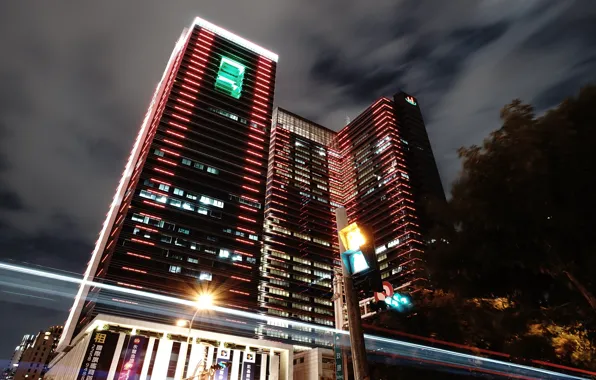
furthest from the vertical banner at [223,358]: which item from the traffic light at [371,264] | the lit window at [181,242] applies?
the lit window at [181,242]

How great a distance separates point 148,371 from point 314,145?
6234 inches

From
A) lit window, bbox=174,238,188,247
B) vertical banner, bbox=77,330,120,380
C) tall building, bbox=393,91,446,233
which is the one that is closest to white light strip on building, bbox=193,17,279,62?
tall building, bbox=393,91,446,233

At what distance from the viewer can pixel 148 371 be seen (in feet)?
117

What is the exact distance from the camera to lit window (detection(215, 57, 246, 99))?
125 m

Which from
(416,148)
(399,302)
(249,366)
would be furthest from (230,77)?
(399,302)

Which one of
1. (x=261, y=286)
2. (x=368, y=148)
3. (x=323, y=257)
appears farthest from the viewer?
(x=368, y=148)

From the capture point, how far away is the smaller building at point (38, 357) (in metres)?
136

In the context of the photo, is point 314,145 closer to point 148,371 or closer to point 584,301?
point 148,371

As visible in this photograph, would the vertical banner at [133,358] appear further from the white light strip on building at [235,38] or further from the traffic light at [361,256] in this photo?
the white light strip on building at [235,38]

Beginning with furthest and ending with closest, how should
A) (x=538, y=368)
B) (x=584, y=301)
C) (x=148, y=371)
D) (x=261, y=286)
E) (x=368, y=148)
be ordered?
(x=368, y=148), (x=261, y=286), (x=148, y=371), (x=538, y=368), (x=584, y=301)

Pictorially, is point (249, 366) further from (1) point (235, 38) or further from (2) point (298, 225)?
(1) point (235, 38)

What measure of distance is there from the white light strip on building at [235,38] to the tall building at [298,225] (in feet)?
136

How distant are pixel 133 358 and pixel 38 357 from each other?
469ft

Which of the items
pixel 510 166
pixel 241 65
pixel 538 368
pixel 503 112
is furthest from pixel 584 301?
pixel 241 65
